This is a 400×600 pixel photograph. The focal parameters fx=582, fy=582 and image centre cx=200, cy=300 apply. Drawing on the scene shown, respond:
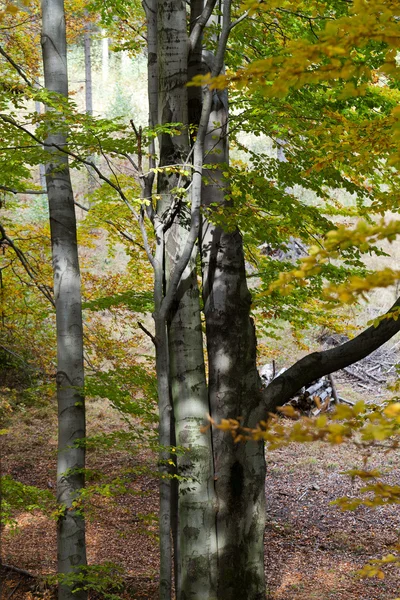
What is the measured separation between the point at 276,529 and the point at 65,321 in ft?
16.9

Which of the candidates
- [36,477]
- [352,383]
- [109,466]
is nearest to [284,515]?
[109,466]

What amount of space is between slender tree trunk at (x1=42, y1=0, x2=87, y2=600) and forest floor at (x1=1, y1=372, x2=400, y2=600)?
13.2 inches

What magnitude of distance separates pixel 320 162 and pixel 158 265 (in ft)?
4.75

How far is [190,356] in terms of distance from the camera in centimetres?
501

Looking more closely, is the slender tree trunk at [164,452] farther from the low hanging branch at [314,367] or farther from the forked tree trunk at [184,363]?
the low hanging branch at [314,367]

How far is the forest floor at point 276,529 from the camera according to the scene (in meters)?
6.70

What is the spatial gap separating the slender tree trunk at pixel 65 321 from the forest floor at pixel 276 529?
335 millimetres

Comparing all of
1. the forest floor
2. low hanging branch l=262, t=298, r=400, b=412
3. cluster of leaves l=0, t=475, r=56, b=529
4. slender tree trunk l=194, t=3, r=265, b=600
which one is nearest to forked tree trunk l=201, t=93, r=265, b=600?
slender tree trunk l=194, t=3, r=265, b=600

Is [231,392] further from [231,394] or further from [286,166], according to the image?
[286,166]

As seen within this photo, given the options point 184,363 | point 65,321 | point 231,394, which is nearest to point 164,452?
point 184,363

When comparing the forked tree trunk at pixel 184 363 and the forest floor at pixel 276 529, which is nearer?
the forked tree trunk at pixel 184 363

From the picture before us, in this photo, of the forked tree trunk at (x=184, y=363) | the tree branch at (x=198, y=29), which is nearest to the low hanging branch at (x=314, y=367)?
the forked tree trunk at (x=184, y=363)

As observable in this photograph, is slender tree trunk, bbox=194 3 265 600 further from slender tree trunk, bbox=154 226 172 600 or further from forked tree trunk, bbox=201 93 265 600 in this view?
slender tree trunk, bbox=154 226 172 600

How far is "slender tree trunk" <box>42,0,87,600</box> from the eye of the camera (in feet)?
17.0
